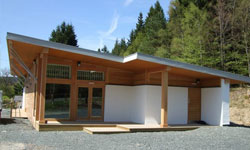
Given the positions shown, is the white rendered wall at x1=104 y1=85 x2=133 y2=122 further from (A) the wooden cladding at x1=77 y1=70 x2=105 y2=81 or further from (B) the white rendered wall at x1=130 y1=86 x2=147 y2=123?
(A) the wooden cladding at x1=77 y1=70 x2=105 y2=81

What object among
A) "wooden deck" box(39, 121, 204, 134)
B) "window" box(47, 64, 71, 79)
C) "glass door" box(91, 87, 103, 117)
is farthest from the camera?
"glass door" box(91, 87, 103, 117)

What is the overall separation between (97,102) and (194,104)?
183 inches

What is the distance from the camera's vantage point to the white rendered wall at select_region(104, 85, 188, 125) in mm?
10422

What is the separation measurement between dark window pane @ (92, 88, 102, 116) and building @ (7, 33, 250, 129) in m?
0.03

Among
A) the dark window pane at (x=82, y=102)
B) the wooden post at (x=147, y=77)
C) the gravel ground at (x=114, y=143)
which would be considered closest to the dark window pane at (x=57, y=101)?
the dark window pane at (x=82, y=102)

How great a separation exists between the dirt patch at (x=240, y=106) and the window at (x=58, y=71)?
9.70 m

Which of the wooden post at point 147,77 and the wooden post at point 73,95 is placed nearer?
the wooden post at point 73,95

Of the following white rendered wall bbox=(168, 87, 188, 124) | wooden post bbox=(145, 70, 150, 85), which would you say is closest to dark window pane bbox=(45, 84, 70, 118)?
wooden post bbox=(145, 70, 150, 85)

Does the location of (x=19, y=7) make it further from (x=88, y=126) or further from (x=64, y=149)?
(x=64, y=149)

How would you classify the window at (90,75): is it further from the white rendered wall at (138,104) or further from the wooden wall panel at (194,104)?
the wooden wall panel at (194,104)

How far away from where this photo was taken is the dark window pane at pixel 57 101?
368 inches

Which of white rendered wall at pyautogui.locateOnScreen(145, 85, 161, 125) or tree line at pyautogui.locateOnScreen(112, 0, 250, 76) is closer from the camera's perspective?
white rendered wall at pyautogui.locateOnScreen(145, 85, 161, 125)

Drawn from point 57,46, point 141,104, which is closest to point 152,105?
point 141,104

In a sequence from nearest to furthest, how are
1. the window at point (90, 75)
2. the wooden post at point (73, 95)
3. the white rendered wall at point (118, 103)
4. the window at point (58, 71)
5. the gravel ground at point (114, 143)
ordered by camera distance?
1. the gravel ground at point (114, 143)
2. the window at point (58, 71)
3. the wooden post at point (73, 95)
4. the window at point (90, 75)
5. the white rendered wall at point (118, 103)
